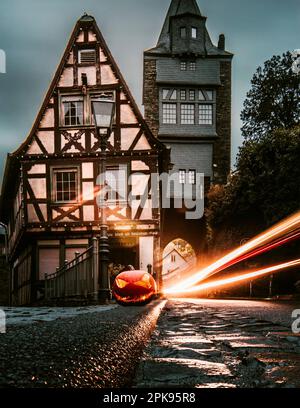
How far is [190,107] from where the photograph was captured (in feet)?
110

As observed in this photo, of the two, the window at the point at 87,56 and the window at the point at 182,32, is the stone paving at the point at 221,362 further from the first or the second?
the window at the point at 182,32

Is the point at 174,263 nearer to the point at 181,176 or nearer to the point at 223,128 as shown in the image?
the point at 223,128

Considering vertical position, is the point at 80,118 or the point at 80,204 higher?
the point at 80,118

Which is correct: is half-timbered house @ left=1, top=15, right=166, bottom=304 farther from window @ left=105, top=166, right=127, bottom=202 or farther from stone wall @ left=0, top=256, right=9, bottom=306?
stone wall @ left=0, top=256, right=9, bottom=306

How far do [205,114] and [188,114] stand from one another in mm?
1089

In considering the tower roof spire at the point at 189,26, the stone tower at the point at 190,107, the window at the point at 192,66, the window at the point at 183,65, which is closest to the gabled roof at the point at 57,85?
the stone tower at the point at 190,107

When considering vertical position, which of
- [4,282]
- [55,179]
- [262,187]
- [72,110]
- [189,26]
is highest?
[189,26]

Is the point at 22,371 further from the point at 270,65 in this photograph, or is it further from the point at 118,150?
the point at 270,65

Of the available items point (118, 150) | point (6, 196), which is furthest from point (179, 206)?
point (118, 150)

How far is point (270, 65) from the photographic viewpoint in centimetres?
3734

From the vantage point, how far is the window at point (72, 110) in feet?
69.1

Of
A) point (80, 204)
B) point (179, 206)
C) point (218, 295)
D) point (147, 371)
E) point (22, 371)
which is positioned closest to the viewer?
point (22, 371)

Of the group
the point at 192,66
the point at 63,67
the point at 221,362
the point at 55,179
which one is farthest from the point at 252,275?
the point at 192,66

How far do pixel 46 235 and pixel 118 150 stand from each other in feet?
12.9
